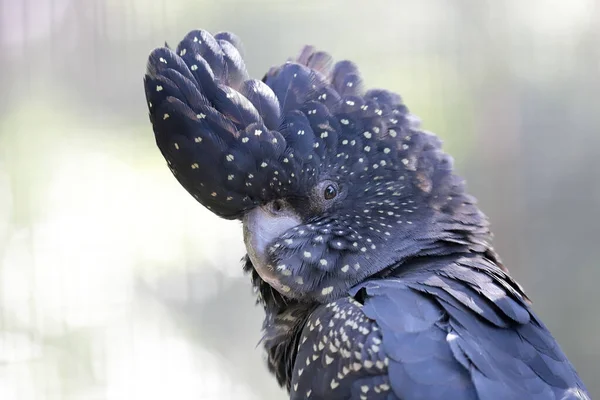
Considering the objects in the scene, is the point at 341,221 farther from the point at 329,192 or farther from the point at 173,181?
the point at 173,181

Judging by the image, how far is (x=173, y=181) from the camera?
3654 millimetres

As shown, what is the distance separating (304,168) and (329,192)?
113mm

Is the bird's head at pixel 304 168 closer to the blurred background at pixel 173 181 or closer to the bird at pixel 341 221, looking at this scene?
the bird at pixel 341 221

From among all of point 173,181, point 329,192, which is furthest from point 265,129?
point 173,181

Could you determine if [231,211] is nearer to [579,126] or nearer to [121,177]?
[121,177]

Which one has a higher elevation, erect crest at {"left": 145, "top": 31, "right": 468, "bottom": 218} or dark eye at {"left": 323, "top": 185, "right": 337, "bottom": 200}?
erect crest at {"left": 145, "top": 31, "right": 468, "bottom": 218}

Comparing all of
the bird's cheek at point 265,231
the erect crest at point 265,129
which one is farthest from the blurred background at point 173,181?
the bird's cheek at point 265,231

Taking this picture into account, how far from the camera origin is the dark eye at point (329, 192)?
202cm

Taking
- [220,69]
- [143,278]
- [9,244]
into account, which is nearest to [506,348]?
[220,69]

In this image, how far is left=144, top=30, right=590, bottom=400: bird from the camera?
1713 mm

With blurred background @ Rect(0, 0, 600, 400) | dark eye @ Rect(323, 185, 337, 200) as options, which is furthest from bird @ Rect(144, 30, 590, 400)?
blurred background @ Rect(0, 0, 600, 400)

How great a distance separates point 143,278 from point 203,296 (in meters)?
0.35

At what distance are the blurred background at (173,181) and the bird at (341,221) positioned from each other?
1519 millimetres

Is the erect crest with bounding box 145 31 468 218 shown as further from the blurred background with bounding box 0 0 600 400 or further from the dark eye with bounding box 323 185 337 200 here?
the blurred background with bounding box 0 0 600 400
